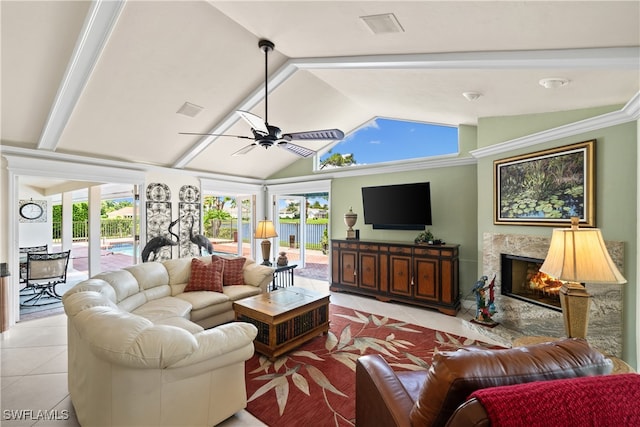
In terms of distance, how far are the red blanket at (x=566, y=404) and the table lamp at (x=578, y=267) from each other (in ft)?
3.72

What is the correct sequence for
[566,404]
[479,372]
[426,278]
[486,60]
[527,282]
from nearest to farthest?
[566,404], [479,372], [486,60], [527,282], [426,278]

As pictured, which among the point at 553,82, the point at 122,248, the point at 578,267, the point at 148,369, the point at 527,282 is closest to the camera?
the point at 148,369

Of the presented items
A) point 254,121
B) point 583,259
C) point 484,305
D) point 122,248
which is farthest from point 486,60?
point 122,248

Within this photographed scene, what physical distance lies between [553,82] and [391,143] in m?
2.99

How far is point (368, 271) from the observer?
16.7 feet

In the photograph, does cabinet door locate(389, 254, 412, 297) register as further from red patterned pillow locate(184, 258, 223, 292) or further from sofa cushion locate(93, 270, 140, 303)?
sofa cushion locate(93, 270, 140, 303)

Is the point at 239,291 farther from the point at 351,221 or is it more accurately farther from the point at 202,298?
the point at 351,221

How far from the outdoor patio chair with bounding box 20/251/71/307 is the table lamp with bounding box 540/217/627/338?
662 centimetres

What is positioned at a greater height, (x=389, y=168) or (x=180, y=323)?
(x=389, y=168)

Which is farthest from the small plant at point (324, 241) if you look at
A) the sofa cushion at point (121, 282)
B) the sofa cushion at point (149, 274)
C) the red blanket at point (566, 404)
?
the red blanket at point (566, 404)

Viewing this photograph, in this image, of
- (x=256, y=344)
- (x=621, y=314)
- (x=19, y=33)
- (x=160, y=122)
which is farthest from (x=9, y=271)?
(x=621, y=314)

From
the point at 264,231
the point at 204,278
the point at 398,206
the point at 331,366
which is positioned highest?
the point at 398,206

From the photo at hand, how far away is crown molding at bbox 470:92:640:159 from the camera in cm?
254

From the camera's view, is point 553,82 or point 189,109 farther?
point 189,109
